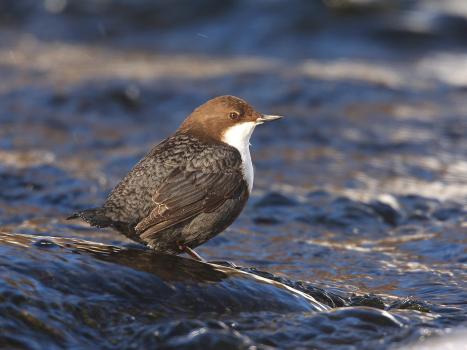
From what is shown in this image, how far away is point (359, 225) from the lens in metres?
7.07

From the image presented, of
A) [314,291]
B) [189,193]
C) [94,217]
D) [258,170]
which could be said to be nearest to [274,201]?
[258,170]

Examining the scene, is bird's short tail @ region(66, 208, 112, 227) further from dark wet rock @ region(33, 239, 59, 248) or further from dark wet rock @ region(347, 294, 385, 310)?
dark wet rock @ region(347, 294, 385, 310)

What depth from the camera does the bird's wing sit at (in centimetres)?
493

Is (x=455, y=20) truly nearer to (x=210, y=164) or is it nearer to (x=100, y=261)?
(x=210, y=164)

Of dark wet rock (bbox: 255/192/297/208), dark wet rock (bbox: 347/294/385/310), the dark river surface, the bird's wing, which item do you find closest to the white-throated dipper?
the bird's wing

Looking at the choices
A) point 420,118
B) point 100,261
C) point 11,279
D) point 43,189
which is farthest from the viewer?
point 420,118

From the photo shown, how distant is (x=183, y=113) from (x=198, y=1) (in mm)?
4377

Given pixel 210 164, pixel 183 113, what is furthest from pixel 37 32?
pixel 210 164

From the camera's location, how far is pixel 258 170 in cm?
867

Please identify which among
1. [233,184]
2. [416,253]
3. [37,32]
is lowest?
[416,253]

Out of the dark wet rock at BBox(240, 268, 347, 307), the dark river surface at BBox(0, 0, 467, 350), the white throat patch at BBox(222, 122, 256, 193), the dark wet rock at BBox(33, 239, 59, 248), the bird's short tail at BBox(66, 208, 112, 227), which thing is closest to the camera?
the dark river surface at BBox(0, 0, 467, 350)

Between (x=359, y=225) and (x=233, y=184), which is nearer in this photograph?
(x=233, y=184)

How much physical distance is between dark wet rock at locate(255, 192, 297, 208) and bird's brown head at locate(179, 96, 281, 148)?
2043mm

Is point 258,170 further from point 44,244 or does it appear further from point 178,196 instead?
point 44,244
